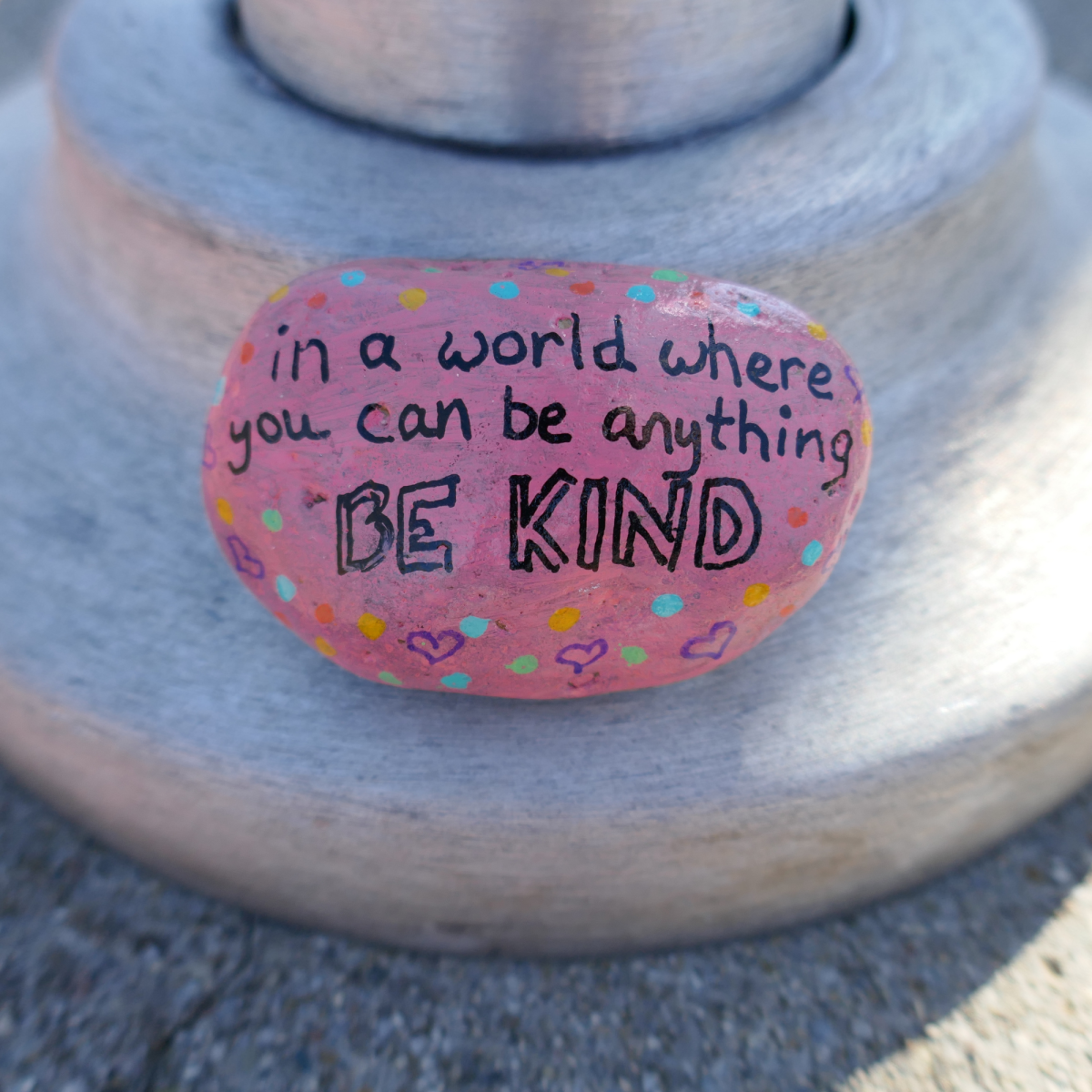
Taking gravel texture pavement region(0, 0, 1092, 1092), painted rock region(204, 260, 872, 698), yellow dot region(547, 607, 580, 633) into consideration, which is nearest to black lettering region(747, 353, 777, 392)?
painted rock region(204, 260, 872, 698)

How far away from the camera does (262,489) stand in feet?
2.89

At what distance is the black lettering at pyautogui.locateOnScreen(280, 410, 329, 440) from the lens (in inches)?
33.6

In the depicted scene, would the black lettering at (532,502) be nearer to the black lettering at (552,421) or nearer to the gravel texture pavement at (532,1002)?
the black lettering at (552,421)

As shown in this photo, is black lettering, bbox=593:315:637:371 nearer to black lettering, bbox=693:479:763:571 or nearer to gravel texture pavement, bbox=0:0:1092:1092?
black lettering, bbox=693:479:763:571

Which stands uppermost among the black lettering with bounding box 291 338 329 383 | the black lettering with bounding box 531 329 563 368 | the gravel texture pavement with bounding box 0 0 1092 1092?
the black lettering with bounding box 531 329 563 368

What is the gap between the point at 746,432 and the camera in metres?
0.85

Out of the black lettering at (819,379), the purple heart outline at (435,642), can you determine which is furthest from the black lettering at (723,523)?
the purple heart outline at (435,642)

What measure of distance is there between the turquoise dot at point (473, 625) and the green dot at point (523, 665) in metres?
0.04

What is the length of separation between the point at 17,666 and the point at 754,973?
2.75 feet

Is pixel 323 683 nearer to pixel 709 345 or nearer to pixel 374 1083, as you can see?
pixel 374 1083

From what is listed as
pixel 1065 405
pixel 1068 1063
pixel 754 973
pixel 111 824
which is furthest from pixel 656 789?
pixel 1065 405

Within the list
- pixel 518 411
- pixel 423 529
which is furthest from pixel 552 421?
pixel 423 529

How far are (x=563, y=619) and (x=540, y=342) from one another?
0.76ft

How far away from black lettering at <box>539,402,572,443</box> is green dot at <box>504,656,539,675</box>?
192mm
